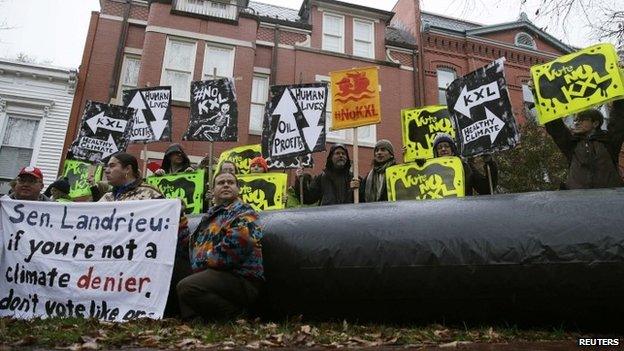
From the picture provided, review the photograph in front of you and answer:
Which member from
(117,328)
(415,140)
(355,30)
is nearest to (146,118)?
(415,140)

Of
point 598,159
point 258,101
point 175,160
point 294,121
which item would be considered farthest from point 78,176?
point 598,159

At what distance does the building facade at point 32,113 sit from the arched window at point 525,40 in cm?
1901

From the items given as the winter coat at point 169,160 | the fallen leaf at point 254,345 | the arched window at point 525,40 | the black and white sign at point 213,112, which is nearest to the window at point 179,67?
the black and white sign at point 213,112

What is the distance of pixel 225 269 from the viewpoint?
4.08m

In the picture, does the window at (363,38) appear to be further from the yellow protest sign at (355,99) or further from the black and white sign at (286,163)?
the black and white sign at (286,163)

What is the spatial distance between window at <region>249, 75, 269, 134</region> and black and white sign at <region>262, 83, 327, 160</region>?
26.0 feet

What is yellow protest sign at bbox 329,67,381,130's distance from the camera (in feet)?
24.8

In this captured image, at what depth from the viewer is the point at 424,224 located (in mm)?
4293

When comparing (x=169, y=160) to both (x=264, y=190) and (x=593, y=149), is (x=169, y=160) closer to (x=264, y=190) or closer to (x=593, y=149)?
(x=264, y=190)

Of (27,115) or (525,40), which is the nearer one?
(27,115)

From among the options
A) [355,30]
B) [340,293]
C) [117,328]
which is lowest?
[117,328]

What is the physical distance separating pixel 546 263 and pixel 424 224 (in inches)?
41.6

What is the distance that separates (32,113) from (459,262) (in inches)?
629

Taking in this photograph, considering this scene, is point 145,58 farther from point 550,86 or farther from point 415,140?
point 550,86
